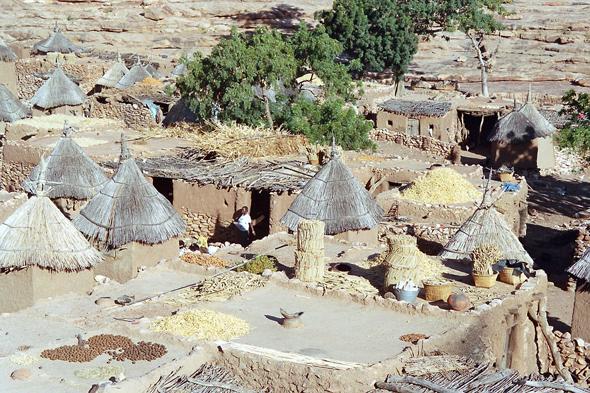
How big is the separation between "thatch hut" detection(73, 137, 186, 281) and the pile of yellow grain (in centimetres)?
61

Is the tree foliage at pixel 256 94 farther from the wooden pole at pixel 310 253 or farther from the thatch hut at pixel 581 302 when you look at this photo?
the wooden pole at pixel 310 253

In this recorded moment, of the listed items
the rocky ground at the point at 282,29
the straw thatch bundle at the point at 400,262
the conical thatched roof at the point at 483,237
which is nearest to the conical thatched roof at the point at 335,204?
the conical thatched roof at the point at 483,237

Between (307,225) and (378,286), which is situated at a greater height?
(307,225)

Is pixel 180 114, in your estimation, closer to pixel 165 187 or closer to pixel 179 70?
pixel 165 187

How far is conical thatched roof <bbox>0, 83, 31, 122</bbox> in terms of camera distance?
31.6 meters

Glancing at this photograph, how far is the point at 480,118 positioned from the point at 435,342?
1042 inches

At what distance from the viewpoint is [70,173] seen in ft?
67.3

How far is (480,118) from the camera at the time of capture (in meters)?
37.8

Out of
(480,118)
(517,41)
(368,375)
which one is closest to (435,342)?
(368,375)

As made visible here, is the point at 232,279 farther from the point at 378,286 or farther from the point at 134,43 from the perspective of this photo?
the point at 134,43

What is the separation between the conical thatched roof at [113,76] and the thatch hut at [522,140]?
15262 millimetres

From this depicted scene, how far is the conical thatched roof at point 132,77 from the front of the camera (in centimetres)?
3666

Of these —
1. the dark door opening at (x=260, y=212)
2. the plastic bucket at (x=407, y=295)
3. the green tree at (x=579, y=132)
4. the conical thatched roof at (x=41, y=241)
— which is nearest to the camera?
the plastic bucket at (x=407, y=295)

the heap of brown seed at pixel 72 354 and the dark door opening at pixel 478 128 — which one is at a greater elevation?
the heap of brown seed at pixel 72 354
